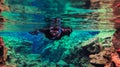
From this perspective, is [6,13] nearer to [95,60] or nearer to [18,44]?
[18,44]

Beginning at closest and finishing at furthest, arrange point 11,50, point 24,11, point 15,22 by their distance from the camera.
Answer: point 24,11 < point 15,22 < point 11,50

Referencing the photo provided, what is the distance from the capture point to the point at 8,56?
4.22m

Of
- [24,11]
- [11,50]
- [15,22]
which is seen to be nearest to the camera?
[24,11]

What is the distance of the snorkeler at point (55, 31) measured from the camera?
396cm

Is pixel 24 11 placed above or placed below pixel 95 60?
above

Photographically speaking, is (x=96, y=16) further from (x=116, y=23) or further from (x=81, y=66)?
(x=81, y=66)

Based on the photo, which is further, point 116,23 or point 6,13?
point 116,23

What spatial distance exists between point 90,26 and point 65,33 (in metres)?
0.53

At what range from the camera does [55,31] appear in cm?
402

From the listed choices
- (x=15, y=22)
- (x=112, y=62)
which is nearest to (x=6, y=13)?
(x=15, y=22)

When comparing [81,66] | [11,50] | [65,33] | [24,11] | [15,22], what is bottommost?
[81,66]

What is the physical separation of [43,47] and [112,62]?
1540 mm

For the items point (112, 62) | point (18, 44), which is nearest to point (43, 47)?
point (18, 44)

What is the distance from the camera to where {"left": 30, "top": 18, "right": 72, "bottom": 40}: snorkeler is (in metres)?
3.96
